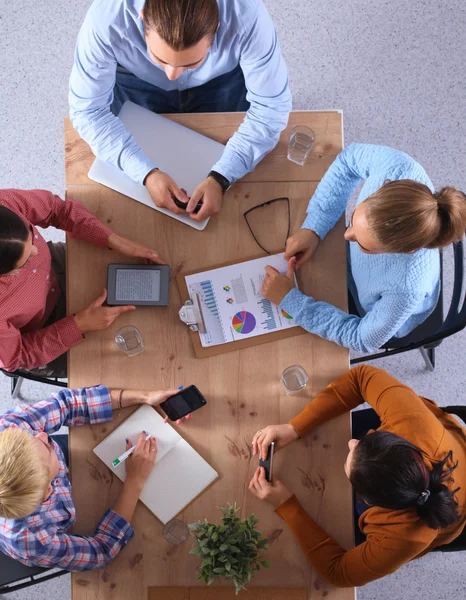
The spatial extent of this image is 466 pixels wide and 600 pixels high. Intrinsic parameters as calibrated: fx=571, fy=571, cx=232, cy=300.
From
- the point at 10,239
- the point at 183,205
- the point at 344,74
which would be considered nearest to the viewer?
the point at 10,239

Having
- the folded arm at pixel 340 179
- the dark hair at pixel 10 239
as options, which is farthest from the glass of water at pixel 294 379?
the dark hair at pixel 10 239

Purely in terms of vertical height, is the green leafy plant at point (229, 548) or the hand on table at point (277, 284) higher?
the hand on table at point (277, 284)

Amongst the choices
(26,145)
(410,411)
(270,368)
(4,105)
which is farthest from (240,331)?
(4,105)

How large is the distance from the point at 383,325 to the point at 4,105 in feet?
6.21

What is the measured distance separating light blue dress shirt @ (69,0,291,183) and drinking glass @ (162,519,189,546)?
0.91 metres

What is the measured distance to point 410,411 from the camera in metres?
1.41

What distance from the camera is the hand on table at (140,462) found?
144cm

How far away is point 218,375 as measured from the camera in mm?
1516

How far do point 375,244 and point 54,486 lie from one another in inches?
39.1

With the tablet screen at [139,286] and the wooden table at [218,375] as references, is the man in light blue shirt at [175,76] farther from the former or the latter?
the tablet screen at [139,286]

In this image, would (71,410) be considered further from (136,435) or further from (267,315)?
(267,315)

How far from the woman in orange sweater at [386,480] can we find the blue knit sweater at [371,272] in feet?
0.38

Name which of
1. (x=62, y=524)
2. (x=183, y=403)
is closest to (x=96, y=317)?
(x=183, y=403)

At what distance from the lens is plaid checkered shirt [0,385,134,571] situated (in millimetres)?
1373
